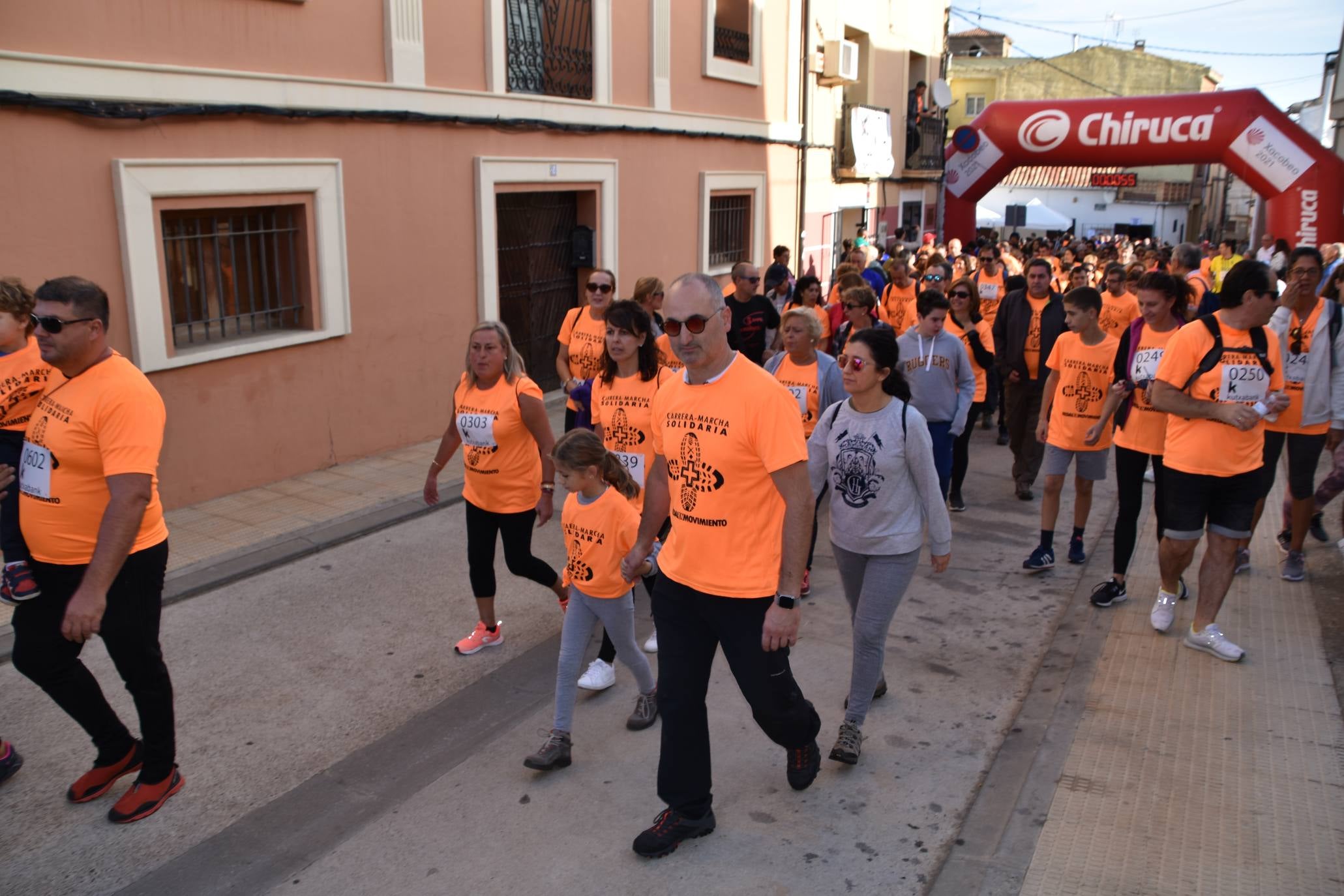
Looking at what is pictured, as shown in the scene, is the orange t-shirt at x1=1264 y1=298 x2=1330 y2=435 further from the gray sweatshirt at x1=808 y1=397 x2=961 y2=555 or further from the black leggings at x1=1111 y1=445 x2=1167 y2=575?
the gray sweatshirt at x1=808 y1=397 x2=961 y2=555

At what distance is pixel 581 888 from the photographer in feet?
11.4

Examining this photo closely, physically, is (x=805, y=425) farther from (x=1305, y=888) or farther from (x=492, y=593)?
(x=1305, y=888)

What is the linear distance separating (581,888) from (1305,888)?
7.57 ft

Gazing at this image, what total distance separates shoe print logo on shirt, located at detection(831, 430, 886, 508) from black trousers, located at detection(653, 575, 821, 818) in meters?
0.90

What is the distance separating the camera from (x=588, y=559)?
14.0 feet

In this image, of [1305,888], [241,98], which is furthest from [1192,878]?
[241,98]

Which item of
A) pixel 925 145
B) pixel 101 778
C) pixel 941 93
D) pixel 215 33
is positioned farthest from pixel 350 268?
pixel 925 145

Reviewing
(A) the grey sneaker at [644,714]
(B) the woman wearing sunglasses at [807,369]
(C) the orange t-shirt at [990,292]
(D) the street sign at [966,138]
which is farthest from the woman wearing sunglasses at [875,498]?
(D) the street sign at [966,138]

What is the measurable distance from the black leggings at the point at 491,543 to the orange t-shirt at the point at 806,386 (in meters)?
1.71

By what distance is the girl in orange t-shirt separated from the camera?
4.24 meters

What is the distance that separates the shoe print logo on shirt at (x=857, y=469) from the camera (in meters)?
4.21

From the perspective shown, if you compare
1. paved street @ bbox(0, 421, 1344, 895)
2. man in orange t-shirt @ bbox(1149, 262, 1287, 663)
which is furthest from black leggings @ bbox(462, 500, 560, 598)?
man in orange t-shirt @ bbox(1149, 262, 1287, 663)

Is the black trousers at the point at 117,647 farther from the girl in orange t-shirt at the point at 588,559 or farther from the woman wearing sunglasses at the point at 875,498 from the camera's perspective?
the woman wearing sunglasses at the point at 875,498

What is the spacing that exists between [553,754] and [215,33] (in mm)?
5902
